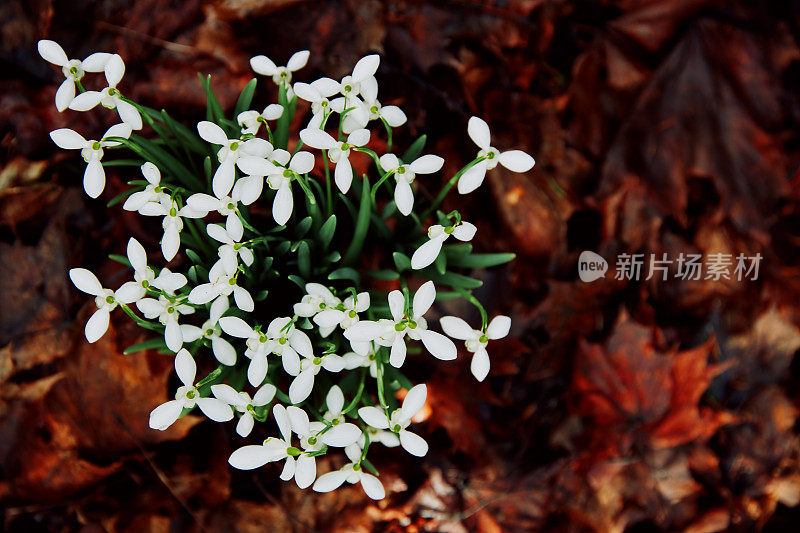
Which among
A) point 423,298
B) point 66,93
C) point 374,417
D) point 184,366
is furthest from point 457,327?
point 66,93

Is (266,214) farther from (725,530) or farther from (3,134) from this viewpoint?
(725,530)

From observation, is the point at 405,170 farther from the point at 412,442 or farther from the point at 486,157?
the point at 412,442

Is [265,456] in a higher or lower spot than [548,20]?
lower

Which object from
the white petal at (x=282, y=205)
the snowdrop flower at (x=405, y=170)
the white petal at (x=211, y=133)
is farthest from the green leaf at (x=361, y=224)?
the white petal at (x=211, y=133)

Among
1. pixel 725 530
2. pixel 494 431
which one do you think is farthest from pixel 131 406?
pixel 725 530

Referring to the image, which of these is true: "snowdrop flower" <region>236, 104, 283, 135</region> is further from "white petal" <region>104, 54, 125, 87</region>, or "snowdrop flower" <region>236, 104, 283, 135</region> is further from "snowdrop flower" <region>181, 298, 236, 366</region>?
"snowdrop flower" <region>181, 298, 236, 366</region>
